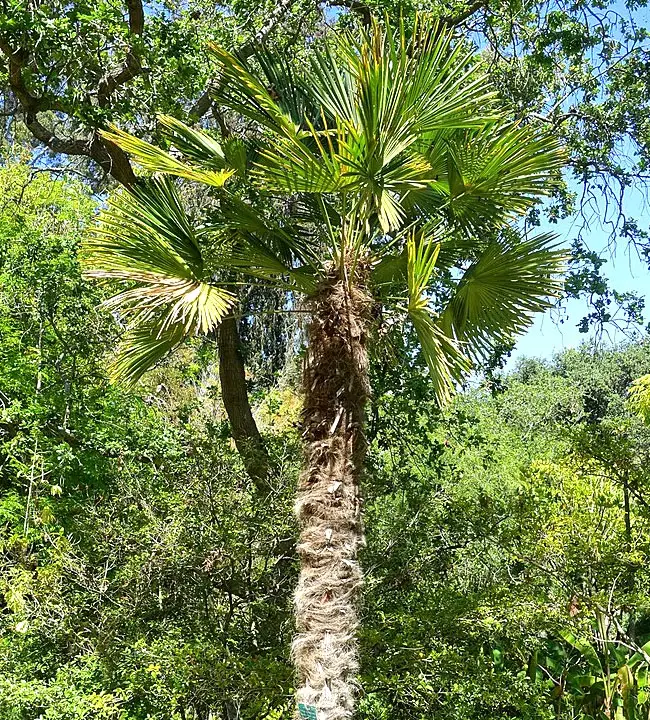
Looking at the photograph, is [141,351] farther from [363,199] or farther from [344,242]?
[363,199]

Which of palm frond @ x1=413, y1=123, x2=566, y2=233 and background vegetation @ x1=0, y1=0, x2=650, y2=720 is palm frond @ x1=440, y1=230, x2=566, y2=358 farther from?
background vegetation @ x1=0, y1=0, x2=650, y2=720

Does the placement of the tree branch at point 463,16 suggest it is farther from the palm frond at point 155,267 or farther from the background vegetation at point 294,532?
the palm frond at point 155,267

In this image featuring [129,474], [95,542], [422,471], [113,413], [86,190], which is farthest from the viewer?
[86,190]

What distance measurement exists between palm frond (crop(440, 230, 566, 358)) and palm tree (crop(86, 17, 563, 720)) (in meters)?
0.01

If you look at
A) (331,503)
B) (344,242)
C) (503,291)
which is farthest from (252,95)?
(331,503)

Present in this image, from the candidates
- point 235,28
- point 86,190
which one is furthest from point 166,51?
point 86,190

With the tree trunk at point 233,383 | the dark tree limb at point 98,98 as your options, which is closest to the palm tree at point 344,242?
the dark tree limb at point 98,98

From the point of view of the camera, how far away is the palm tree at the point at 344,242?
3.70 metres

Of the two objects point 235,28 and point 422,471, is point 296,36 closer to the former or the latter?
point 235,28

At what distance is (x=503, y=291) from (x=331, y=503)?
1.80 meters

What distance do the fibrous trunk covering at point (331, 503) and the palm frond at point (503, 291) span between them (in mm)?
827

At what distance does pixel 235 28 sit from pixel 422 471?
428 cm

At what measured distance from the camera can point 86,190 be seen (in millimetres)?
10047

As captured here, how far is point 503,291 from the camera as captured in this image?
182 inches
